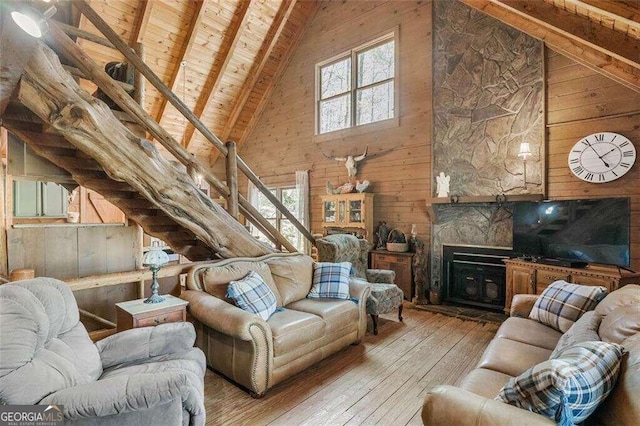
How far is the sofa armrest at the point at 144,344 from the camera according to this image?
185 centimetres

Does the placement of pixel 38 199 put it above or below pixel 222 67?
below

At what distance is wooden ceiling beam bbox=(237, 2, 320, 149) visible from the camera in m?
6.93

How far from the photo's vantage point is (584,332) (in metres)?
1.79

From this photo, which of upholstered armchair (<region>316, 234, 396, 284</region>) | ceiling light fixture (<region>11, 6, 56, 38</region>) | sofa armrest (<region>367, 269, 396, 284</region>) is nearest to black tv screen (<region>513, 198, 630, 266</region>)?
sofa armrest (<region>367, 269, 396, 284</region>)

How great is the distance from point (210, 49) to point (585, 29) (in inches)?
236

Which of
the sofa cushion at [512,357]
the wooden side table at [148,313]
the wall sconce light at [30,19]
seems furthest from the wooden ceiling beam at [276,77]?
the sofa cushion at [512,357]

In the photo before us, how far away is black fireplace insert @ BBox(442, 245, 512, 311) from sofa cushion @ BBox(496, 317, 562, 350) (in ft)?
6.44

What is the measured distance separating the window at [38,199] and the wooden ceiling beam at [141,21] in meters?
2.85

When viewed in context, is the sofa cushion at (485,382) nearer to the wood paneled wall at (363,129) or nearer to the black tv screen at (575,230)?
the black tv screen at (575,230)

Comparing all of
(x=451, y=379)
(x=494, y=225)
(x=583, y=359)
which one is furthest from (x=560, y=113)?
(x=583, y=359)

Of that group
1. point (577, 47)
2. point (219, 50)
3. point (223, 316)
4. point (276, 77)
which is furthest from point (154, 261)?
point (276, 77)

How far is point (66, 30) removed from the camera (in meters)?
2.82

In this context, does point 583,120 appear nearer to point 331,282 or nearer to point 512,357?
point 512,357

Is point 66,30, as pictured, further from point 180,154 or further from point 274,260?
point 274,260
